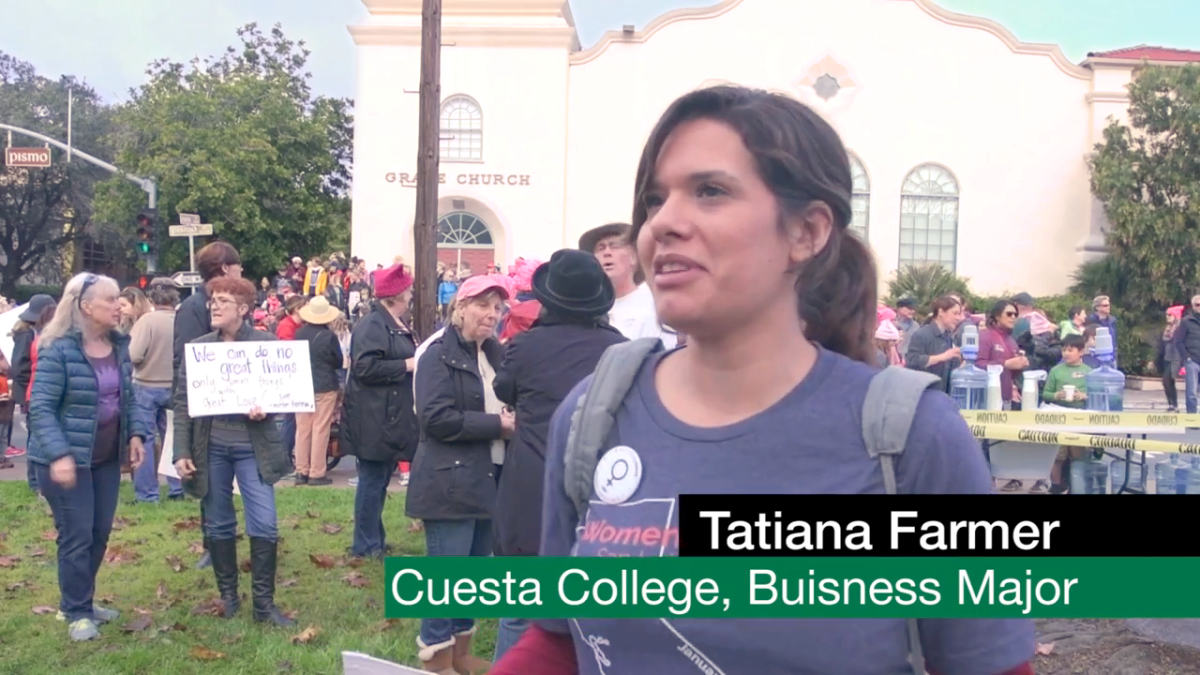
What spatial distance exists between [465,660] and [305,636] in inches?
37.9

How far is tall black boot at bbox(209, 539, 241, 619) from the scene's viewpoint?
5.86m

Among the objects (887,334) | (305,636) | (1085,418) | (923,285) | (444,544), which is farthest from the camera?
(923,285)

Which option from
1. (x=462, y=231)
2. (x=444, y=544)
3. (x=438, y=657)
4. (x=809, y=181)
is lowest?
(x=438, y=657)

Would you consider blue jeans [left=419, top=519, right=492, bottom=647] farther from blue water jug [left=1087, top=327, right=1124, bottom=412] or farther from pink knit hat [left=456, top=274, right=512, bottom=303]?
blue water jug [left=1087, top=327, right=1124, bottom=412]

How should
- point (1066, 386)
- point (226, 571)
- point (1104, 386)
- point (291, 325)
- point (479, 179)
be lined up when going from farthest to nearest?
point (479, 179), point (291, 325), point (1066, 386), point (1104, 386), point (226, 571)

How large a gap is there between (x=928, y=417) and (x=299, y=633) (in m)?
4.84

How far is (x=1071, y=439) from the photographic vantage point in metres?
7.57

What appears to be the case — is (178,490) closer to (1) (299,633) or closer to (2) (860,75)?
(1) (299,633)

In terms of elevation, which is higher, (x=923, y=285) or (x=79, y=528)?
(x=923, y=285)

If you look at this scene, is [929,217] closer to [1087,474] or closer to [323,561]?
[1087,474]

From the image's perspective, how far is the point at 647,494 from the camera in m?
1.66

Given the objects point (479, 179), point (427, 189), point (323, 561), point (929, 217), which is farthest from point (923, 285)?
point (323, 561)

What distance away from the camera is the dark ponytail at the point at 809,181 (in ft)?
5.39

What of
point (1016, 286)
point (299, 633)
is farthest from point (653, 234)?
point (1016, 286)
